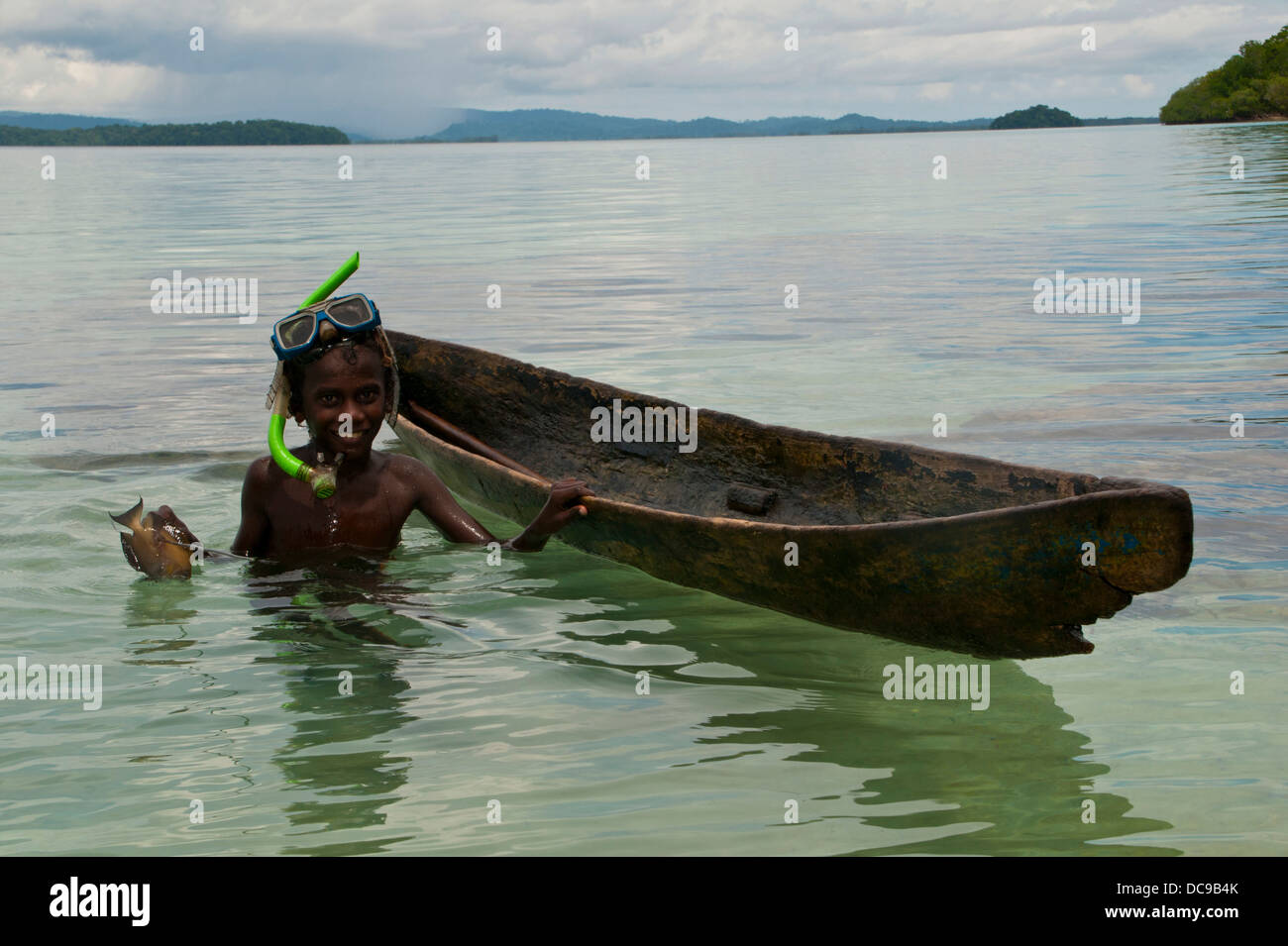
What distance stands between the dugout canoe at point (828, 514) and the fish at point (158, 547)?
4.86 feet

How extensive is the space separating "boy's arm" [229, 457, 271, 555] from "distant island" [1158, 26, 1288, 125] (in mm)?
93636

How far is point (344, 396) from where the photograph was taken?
486 cm

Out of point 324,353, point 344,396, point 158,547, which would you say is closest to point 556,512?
point 344,396

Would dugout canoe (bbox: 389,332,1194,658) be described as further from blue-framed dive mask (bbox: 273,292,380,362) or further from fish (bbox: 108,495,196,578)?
fish (bbox: 108,495,196,578)

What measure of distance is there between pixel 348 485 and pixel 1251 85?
327 feet

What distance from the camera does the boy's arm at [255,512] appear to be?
5.09 metres

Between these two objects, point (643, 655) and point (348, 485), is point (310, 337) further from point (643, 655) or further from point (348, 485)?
point (643, 655)

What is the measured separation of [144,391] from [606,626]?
6761 millimetres

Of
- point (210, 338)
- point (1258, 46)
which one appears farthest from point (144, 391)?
point (1258, 46)

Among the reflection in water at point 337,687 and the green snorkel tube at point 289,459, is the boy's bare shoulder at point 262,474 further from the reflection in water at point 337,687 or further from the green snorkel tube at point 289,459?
the reflection in water at point 337,687

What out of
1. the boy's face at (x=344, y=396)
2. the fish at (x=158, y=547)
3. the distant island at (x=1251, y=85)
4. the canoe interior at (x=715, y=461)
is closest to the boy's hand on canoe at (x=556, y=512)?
the boy's face at (x=344, y=396)

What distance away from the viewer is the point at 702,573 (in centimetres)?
483

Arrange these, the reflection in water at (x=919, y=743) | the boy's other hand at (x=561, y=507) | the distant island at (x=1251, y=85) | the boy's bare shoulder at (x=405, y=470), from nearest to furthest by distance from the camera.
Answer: the reflection in water at (x=919, y=743)
the boy's other hand at (x=561, y=507)
the boy's bare shoulder at (x=405, y=470)
the distant island at (x=1251, y=85)

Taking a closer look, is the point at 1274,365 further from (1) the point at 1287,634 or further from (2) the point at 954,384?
(1) the point at 1287,634
